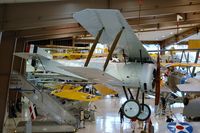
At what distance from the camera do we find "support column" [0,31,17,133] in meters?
12.5

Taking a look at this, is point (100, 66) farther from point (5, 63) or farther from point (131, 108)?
point (5, 63)

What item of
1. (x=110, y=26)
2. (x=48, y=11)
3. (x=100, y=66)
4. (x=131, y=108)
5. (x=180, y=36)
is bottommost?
(x=131, y=108)

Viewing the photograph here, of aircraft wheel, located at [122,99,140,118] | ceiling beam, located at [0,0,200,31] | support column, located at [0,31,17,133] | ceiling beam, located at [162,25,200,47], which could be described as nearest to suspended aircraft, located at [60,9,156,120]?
aircraft wheel, located at [122,99,140,118]

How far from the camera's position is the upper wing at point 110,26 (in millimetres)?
5090

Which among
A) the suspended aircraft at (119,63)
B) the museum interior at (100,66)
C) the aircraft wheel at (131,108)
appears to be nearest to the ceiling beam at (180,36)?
the museum interior at (100,66)

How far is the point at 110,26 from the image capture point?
5562 millimetres

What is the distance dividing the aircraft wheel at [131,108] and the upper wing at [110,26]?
112 centimetres

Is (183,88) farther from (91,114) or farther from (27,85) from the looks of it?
(91,114)

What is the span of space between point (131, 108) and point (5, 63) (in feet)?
26.2

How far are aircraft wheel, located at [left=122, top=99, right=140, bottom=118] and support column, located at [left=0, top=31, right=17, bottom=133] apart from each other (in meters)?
7.68

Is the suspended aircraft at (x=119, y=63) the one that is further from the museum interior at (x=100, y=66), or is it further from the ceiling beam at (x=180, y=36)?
the ceiling beam at (x=180, y=36)

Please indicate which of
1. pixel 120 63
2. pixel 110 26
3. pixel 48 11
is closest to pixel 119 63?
pixel 120 63

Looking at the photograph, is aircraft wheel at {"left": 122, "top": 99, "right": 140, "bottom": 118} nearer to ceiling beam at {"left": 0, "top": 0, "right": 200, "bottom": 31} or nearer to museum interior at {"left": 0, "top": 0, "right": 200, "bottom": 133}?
museum interior at {"left": 0, "top": 0, "right": 200, "bottom": 133}

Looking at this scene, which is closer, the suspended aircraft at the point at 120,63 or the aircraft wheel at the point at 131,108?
the suspended aircraft at the point at 120,63
